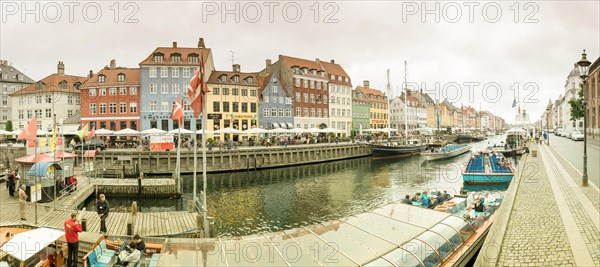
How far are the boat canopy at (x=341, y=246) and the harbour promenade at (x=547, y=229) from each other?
1412 mm

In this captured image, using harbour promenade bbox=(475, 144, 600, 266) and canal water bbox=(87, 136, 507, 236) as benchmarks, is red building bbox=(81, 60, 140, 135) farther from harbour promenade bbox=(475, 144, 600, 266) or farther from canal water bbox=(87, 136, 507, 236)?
harbour promenade bbox=(475, 144, 600, 266)

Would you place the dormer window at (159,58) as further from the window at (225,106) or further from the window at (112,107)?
the window at (225,106)

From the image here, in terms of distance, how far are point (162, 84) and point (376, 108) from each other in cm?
6060

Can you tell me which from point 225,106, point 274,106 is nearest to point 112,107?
point 225,106

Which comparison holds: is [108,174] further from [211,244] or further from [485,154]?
[485,154]

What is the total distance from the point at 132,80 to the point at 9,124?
86.3 ft

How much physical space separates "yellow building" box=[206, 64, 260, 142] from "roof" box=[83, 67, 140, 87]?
13.6 m

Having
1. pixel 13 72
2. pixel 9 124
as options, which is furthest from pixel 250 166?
pixel 13 72

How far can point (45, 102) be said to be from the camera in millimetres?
63188

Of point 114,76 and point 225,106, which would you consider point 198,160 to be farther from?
point 114,76

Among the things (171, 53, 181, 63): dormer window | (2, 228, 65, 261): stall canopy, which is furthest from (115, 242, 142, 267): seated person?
(171, 53, 181, 63): dormer window

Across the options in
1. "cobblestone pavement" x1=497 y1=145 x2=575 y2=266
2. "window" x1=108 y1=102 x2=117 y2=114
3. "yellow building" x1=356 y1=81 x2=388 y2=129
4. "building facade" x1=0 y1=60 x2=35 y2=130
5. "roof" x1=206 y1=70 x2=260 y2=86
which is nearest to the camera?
"cobblestone pavement" x1=497 y1=145 x2=575 y2=266

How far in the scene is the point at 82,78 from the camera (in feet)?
225

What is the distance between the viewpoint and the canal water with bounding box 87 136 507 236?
21594mm
